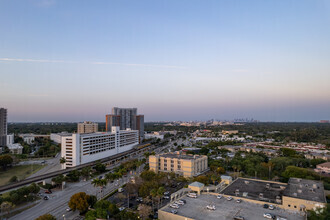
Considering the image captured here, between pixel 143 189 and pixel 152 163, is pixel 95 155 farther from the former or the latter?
pixel 143 189

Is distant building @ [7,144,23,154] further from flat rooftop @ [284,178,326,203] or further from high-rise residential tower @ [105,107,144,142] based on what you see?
flat rooftop @ [284,178,326,203]

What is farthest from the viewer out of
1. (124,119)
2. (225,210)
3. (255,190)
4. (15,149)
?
(124,119)

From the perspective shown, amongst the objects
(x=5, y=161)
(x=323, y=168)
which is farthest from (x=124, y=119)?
(x=323, y=168)

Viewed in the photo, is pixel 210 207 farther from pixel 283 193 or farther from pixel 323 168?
pixel 323 168

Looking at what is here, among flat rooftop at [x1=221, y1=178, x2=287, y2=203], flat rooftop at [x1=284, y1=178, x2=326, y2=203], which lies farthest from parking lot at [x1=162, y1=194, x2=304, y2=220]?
flat rooftop at [x1=284, y1=178, x2=326, y2=203]

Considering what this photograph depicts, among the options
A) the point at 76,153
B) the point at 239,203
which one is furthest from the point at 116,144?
the point at 239,203
